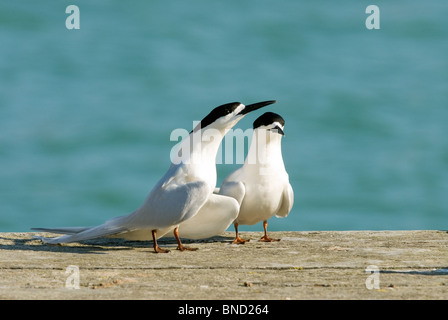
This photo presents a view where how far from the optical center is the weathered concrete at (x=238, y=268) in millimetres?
3777

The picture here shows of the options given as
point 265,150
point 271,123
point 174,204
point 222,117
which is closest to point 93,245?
point 174,204

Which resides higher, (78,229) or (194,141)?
(194,141)

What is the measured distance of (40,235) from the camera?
5750 mm

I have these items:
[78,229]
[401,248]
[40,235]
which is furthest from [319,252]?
[40,235]

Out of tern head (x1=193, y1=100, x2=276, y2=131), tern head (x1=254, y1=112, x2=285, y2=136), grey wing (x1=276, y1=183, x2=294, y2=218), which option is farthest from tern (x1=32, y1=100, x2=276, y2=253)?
grey wing (x1=276, y1=183, x2=294, y2=218)

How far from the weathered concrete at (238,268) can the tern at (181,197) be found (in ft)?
0.33

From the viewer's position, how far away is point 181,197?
4.96 m

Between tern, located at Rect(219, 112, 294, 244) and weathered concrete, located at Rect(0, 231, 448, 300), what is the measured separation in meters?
0.20

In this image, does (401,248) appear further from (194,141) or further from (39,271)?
(39,271)

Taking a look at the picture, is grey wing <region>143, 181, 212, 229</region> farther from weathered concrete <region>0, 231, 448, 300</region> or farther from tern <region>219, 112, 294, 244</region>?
tern <region>219, 112, 294, 244</region>

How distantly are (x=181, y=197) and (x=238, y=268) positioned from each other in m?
0.70

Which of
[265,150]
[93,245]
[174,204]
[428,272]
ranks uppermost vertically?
[265,150]

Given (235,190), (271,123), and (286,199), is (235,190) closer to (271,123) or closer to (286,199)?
(286,199)
